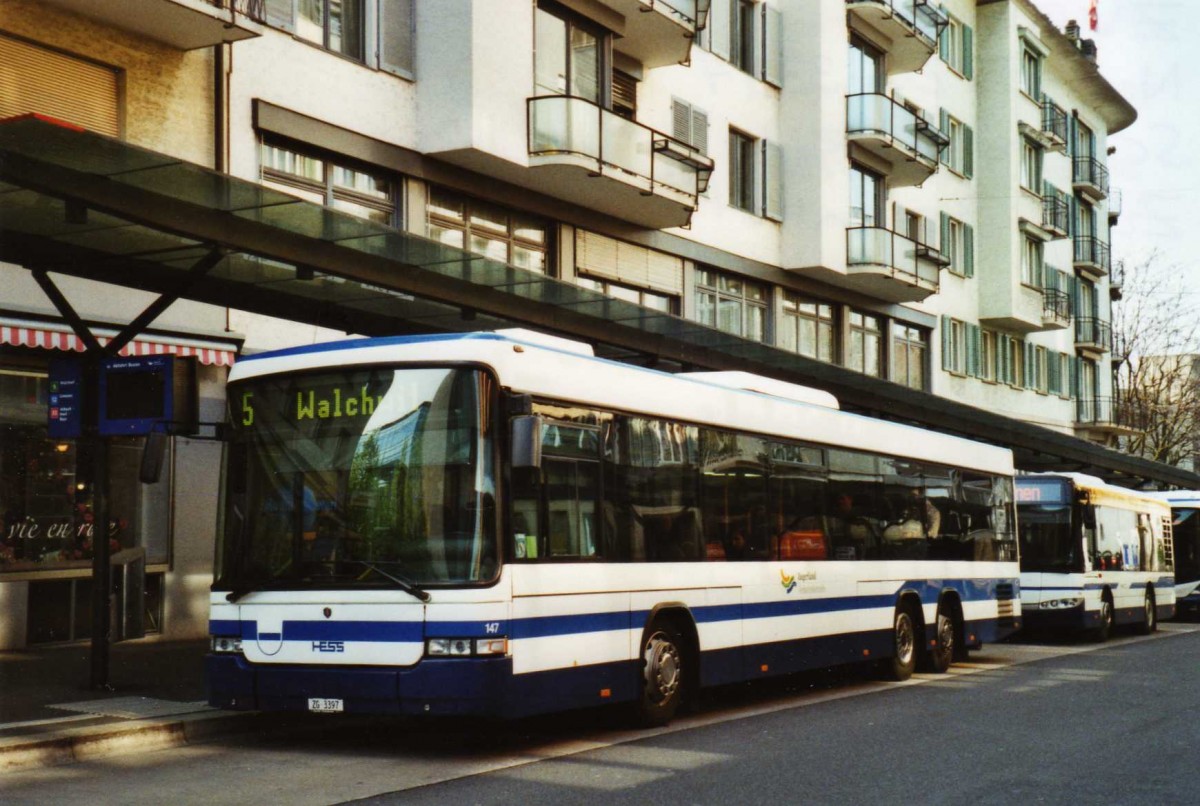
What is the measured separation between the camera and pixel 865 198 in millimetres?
35125

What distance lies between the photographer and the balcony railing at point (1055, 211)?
49.2 meters

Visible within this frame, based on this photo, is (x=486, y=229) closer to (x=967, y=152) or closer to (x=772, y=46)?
(x=772, y=46)

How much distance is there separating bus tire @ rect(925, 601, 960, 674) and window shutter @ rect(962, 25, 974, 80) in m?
29.1

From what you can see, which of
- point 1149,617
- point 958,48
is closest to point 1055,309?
point 958,48

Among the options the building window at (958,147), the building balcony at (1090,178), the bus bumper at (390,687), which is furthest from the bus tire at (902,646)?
the building balcony at (1090,178)

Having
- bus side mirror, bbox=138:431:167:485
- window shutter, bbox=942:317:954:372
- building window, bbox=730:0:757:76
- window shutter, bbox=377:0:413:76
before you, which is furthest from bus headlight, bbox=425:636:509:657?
window shutter, bbox=942:317:954:372

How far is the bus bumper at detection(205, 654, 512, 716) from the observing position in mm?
9750

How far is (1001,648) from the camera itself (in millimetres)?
23391

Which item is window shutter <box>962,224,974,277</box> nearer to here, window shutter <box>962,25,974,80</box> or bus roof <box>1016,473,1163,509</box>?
window shutter <box>962,25,974,80</box>

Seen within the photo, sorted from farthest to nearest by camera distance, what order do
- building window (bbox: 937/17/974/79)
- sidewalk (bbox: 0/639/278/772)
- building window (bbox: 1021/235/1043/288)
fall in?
building window (bbox: 1021/235/1043/288), building window (bbox: 937/17/974/79), sidewalk (bbox: 0/639/278/772)

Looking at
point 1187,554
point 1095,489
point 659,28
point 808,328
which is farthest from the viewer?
point 1187,554

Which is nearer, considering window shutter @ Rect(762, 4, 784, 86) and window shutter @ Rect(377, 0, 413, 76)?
window shutter @ Rect(377, 0, 413, 76)

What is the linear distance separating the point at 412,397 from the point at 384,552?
1045 mm

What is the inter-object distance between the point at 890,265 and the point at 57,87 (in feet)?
69.9
